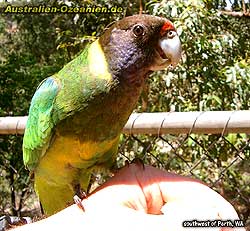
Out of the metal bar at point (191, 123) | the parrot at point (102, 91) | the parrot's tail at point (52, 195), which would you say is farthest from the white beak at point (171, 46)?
the parrot's tail at point (52, 195)

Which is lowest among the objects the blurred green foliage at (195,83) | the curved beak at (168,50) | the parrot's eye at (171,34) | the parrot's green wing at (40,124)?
the blurred green foliage at (195,83)

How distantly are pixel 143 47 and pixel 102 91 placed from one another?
6.0 inches

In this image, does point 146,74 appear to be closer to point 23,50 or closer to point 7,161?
point 7,161

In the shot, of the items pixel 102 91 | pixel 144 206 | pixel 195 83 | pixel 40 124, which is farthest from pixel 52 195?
pixel 195 83

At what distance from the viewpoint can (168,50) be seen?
4.07 ft

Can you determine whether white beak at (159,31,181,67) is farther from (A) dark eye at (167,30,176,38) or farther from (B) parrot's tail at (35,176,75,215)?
(B) parrot's tail at (35,176,75,215)

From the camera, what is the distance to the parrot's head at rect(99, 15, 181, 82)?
1.24m

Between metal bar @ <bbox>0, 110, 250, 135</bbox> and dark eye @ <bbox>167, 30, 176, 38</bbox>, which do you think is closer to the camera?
metal bar @ <bbox>0, 110, 250, 135</bbox>

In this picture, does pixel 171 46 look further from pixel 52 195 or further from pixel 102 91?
pixel 52 195

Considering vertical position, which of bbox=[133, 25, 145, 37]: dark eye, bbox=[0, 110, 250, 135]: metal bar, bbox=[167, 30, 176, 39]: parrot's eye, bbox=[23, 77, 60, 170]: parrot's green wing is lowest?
bbox=[23, 77, 60, 170]: parrot's green wing

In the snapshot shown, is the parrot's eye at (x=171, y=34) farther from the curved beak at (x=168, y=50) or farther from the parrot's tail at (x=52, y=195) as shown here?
the parrot's tail at (x=52, y=195)

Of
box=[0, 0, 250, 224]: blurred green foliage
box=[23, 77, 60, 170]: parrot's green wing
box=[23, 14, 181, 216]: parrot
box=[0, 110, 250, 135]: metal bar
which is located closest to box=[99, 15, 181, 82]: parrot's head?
box=[23, 14, 181, 216]: parrot

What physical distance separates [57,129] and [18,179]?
1886 mm

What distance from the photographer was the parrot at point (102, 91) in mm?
1246
